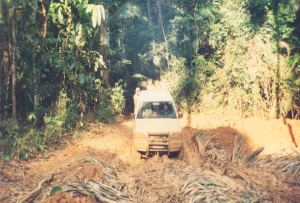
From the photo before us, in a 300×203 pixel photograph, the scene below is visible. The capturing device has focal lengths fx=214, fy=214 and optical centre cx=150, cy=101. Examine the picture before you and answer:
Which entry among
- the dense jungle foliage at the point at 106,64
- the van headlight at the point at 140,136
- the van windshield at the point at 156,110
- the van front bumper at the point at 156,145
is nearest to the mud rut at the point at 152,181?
the van front bumper at the point at 156,145

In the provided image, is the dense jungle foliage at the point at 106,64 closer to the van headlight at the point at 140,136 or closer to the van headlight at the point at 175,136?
the van headlight at the point at 140,136

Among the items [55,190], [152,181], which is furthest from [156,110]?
[55,190]

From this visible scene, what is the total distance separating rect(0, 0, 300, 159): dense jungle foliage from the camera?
6328 mm

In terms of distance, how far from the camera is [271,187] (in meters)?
4.22

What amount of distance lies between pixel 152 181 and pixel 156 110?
2767mm

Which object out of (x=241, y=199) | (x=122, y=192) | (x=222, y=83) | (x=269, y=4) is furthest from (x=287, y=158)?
(x=269, y=4)

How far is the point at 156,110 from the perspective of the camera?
22.3 ft

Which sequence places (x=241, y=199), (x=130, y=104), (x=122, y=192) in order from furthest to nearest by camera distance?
(x=130, y=104)
(x=122, y=192)
(x=241, y=199)

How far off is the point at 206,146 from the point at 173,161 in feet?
5.15

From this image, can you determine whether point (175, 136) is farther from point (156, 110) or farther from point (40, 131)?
point (40, 131)

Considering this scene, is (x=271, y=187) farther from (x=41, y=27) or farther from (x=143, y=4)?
(x=143, y=4)

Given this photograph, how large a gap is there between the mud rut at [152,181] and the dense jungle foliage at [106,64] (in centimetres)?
83

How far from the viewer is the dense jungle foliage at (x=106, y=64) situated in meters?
6.33

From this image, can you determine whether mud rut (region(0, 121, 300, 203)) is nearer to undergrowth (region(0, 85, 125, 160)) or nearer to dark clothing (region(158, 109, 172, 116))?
undergrowth (region(0, 85, 125, 160))
